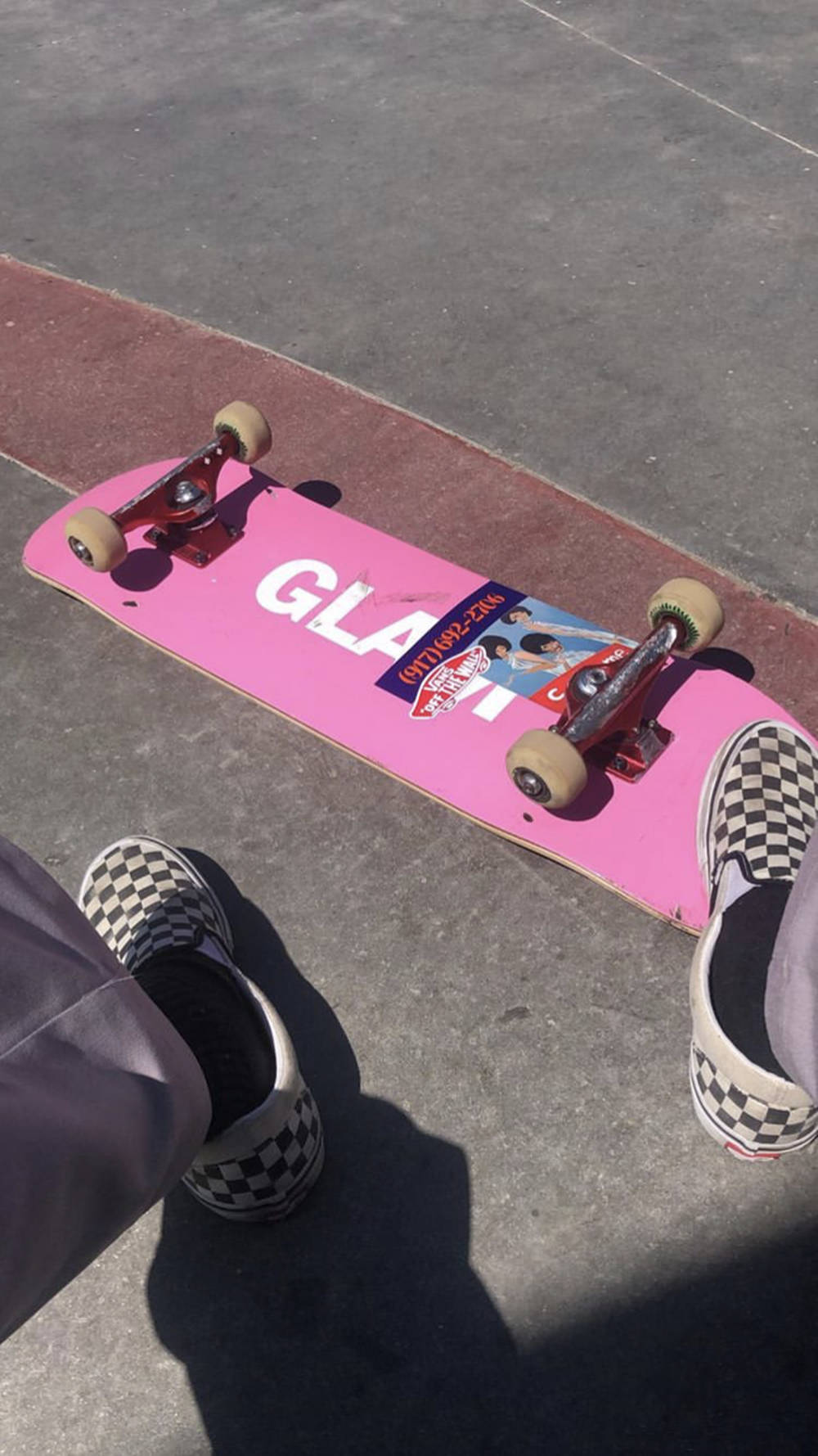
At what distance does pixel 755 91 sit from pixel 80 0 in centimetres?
507

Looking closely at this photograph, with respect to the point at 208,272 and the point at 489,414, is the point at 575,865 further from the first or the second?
the point at 208,272

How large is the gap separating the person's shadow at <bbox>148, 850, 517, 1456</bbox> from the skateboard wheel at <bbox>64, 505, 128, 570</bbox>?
193 centimetres

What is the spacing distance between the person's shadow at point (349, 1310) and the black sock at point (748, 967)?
2.46 feet

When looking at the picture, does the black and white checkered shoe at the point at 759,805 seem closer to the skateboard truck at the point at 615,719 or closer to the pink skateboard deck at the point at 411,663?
the pink skateboard deck at the point at 411,663

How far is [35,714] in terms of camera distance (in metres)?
4.20

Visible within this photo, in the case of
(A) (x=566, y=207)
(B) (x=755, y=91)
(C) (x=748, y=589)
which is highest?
(B) (x=755, y=91)

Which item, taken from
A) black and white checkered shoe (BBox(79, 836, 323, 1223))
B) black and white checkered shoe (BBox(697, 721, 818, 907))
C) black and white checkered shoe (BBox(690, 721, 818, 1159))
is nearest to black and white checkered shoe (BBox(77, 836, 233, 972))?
black and white checkered shoe (BBox(79, 836, 323, 1223))

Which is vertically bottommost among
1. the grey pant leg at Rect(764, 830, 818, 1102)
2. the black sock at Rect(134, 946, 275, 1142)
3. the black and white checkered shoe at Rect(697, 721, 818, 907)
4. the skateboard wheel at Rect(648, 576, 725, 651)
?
the black sock at Rect(134, 946, 275, 1142)

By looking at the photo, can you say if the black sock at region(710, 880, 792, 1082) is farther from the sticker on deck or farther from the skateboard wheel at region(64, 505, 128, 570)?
the skateboard wheel at region(64, 505, 128, 570)

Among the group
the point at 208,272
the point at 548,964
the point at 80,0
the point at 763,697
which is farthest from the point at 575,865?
the point at 80,0

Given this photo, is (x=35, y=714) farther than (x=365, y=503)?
No

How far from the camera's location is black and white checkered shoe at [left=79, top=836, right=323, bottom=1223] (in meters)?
2.71

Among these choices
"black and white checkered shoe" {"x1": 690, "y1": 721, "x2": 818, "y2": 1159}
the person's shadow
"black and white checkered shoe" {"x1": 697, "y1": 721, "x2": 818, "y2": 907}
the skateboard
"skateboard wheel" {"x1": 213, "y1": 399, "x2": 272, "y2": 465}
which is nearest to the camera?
the person's shadow

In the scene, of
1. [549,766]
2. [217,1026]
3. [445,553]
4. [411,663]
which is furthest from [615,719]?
[217,1026]
